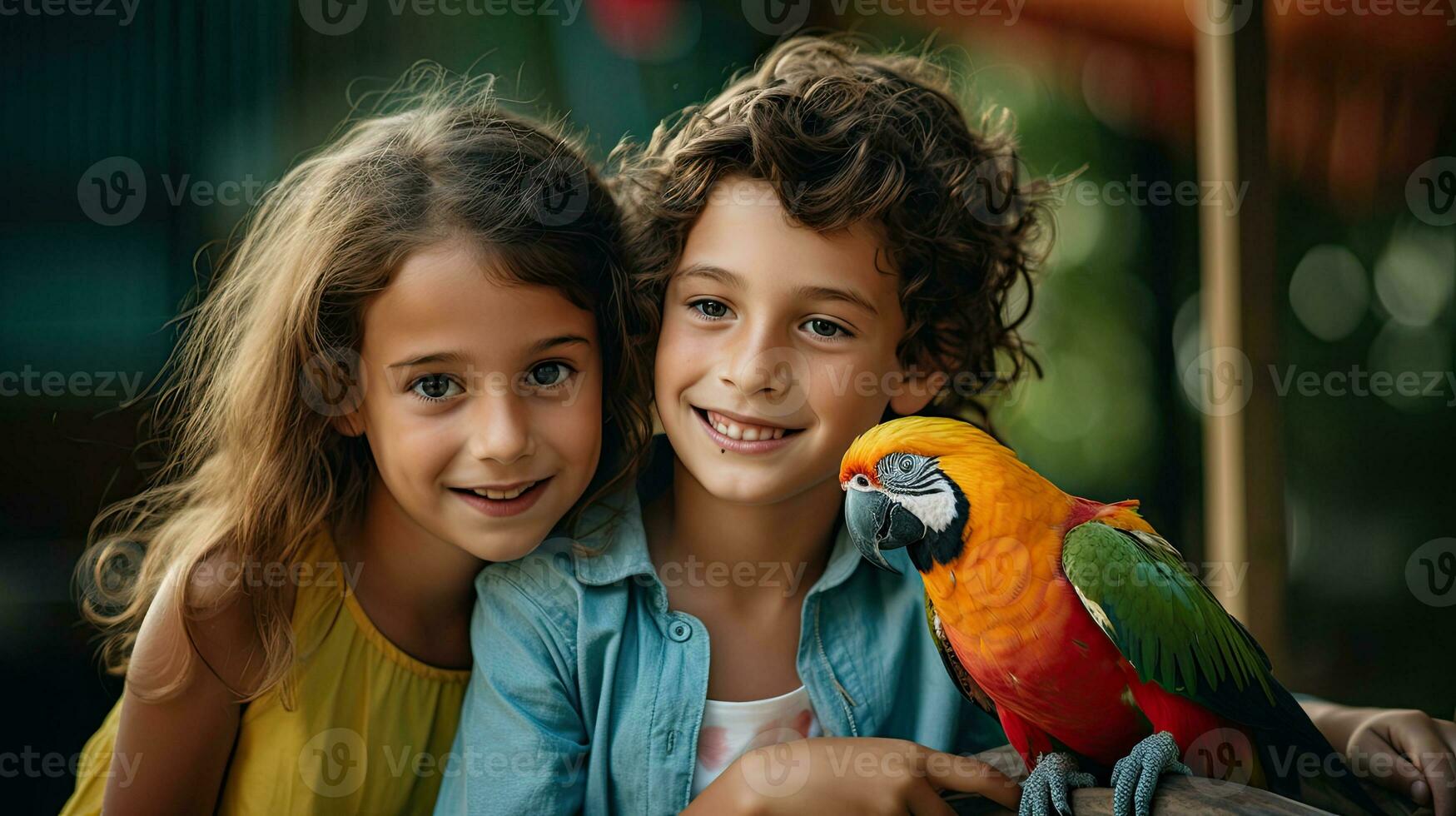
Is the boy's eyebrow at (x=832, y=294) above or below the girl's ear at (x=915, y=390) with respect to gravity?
above

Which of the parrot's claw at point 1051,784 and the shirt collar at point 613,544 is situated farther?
the shirt collar at point 613,544

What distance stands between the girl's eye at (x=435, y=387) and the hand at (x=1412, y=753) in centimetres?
118

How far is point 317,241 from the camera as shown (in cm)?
121

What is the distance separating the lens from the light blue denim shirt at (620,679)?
3.79 feet

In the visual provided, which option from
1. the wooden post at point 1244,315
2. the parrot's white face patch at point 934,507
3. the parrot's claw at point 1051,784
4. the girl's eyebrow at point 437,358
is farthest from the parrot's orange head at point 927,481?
the wooden post at point 1244,315

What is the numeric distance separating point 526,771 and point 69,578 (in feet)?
3.02

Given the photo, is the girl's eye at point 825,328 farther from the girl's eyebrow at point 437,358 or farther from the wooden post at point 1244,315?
the wooden post at point 1244,315

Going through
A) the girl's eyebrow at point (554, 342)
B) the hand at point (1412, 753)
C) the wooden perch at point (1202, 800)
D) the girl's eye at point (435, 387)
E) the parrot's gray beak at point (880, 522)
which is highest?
the girl's eyebrow at point (554, 342)

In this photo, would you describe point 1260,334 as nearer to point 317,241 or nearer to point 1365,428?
point 1365,428

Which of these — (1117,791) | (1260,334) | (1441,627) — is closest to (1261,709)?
(1117,791)

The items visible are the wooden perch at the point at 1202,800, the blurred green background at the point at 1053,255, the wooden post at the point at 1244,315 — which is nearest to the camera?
the wooden perch at the point at 1202,800

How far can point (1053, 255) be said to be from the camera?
2414mm

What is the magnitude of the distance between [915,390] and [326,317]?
0.77 metres

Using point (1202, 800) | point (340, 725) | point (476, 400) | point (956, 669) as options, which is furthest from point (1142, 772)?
point (340, 725)
